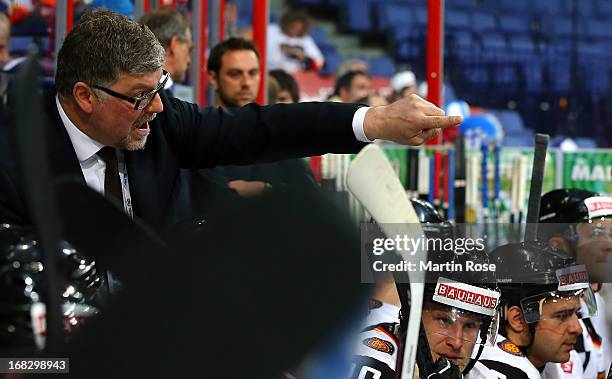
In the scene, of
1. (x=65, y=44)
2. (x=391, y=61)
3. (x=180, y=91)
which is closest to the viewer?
(x=65, y=44)

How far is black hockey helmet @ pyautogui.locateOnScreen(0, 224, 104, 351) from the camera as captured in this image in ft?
3.11

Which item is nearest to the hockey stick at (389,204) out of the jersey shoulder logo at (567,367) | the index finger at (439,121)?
the index finger at (439,121)

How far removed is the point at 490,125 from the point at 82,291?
5.48 meters

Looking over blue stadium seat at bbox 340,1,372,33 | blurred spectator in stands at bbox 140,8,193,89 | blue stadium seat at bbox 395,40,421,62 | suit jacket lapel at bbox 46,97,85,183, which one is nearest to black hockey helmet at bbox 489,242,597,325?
suit jacket lapel at bbox 46,97,85,183

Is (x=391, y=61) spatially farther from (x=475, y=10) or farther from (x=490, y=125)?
(x=490, y=125)

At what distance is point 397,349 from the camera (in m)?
1.98

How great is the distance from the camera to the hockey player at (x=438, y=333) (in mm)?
1939

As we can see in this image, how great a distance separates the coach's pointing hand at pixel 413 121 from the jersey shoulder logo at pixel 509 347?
79cm

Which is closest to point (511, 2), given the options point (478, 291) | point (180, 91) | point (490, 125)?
point (490, 125)

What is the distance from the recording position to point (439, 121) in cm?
175

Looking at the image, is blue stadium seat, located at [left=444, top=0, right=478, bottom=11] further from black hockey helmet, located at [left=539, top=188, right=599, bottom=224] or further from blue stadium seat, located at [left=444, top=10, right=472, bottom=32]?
black hockey helmet, located at [left=539, top=188, right=599, bottom=224]

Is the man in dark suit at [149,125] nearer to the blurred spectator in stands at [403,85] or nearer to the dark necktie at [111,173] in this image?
the dark necktie at [111,173]

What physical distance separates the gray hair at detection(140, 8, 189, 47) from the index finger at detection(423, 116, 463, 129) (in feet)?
6.51

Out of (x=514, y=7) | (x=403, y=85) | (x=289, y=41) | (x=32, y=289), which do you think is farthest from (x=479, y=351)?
(x=514, y=7)
